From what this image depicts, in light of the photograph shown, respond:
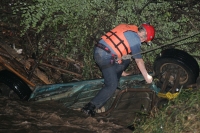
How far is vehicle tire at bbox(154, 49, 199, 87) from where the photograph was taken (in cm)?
490

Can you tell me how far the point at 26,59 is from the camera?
23.3ft

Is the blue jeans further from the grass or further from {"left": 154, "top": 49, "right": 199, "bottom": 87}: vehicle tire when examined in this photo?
the grass

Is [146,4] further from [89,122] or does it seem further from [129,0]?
[89,122]

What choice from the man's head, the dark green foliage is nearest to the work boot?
the man's head

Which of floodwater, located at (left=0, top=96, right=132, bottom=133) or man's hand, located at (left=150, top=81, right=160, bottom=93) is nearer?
floodwater, located at (left=0, top=96, right=132, bottom=133)

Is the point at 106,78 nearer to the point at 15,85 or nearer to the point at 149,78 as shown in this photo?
the point at 149,78

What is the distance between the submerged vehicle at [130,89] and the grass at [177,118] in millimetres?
574

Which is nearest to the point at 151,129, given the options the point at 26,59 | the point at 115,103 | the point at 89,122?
the point at 89,122

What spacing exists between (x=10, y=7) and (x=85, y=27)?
88.5 inches

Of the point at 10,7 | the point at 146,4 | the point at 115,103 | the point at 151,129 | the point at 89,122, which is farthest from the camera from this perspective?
the point at 10,7

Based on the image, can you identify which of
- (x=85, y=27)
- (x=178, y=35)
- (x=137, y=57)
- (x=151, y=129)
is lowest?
(x=151, y=129)

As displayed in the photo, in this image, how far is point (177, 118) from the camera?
3.59 metres

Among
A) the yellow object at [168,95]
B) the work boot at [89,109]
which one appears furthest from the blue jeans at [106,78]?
the yellow object at [168,95]

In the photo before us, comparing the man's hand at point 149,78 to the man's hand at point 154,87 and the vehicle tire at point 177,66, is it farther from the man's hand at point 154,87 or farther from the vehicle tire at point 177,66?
the vehicle tire at point 177,66
